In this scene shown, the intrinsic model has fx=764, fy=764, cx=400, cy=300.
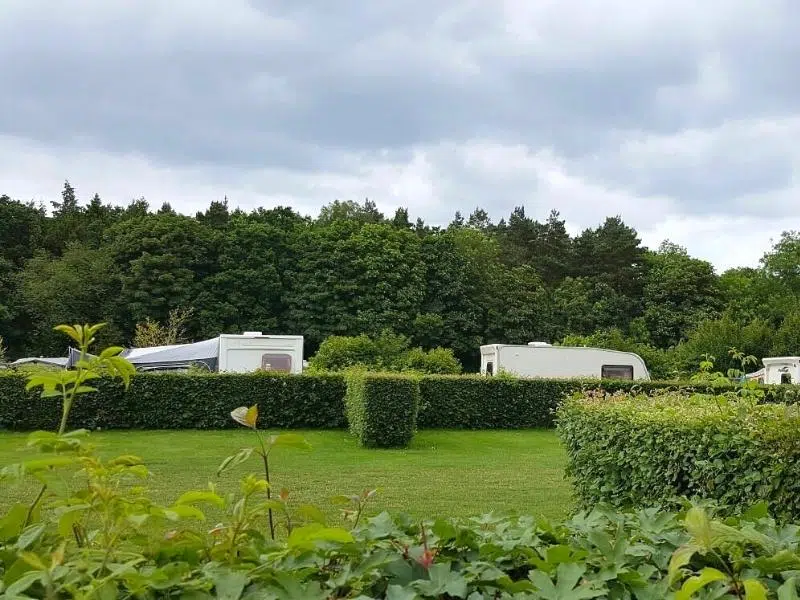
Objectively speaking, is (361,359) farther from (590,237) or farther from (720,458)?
(590,237)

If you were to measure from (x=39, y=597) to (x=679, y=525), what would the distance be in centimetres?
119

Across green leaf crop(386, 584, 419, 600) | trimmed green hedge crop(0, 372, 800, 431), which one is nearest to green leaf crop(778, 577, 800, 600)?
green leaf crop(386, 584, 419, 600)

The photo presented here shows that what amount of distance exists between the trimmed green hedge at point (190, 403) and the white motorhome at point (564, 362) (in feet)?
15.9

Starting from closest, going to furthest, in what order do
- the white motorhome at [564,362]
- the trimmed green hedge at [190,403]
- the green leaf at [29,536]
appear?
the green leaf at [29,536] < the trimmed green hedge at [190,403] < the white motorhome at [564,362]

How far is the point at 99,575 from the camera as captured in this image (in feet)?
3.49

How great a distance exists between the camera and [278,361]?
17.5 m

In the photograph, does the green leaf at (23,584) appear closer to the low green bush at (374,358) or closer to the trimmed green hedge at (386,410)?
the trimmed green hedge at (386,410)

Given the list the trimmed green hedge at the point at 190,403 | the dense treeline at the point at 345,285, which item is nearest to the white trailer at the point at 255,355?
the trimmed green hedge at the point at 190,403

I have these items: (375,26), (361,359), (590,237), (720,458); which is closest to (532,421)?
(361,359)

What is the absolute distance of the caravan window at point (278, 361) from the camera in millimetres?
17406

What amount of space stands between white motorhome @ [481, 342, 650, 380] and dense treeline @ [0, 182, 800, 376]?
944 centimetres

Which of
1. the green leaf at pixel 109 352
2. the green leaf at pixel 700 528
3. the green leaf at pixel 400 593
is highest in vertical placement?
the green leaf at pixel 109 352

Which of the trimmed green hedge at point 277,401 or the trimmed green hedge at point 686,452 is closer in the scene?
the trimmed green hedge at point 686,452

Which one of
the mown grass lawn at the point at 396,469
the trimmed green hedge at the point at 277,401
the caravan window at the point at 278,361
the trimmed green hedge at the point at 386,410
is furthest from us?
the caravan window at the point at 278,361
